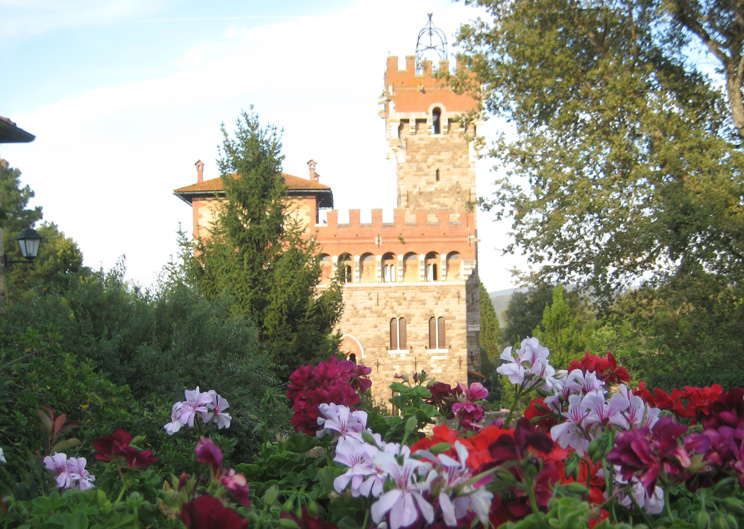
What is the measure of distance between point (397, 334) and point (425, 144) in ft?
31.3

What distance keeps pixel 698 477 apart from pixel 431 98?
29795mm

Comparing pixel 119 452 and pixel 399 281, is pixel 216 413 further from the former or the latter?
pixel 399 281

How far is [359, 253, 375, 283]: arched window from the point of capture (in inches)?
1064

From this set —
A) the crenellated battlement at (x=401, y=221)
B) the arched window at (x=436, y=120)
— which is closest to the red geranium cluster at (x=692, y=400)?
the crenellated battlement at (x=401, y=221)

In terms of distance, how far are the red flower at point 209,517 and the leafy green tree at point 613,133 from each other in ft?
36.4

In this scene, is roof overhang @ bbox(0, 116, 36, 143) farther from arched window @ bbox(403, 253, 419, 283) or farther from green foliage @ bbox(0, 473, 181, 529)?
arched window @ bbox(403, 253, 419, 283)

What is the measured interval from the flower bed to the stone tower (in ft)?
91.6

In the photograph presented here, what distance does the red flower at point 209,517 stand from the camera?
117 cm

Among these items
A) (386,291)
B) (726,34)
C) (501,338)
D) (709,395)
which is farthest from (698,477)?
(501,338)

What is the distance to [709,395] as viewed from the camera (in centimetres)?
221

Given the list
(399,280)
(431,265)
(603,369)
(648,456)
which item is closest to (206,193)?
(399,280)

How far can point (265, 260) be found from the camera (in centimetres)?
1306

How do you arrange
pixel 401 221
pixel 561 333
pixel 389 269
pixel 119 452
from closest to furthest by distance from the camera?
pixel 119 452
pixel 561 333
pixel 401 221
pixel 389 269

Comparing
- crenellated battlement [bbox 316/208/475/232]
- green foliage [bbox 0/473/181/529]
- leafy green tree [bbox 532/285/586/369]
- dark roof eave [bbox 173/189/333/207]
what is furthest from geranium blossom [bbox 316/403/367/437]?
dark roof eave [bbox 173/189/333/207]
